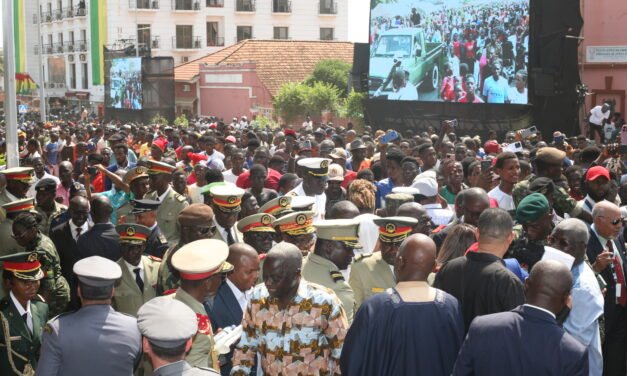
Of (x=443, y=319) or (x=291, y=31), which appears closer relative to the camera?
(x=443, y=319)

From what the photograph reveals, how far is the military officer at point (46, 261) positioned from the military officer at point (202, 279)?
2.13 meters

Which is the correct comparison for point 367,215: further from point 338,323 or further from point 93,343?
point 93,343

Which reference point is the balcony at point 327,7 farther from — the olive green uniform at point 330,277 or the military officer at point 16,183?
the olive green uniform at point 330,277

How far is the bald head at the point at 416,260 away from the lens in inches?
182

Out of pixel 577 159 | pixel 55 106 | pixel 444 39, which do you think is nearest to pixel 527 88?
pixel 444 39

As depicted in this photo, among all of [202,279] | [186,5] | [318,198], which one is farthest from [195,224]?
[186,5]

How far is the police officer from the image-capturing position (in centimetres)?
441

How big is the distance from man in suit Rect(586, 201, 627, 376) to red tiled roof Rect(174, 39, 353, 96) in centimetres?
3727

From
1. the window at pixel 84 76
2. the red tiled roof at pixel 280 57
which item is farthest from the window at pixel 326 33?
the window at pixel 84 76

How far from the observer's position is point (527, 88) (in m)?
21.5

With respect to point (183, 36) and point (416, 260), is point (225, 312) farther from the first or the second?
point (183, 36)

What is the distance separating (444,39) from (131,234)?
19.1 meters

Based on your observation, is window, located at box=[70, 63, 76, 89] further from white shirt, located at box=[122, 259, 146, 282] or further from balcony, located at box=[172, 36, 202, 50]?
white shirt, located at box=[122, 259, 146, 282]

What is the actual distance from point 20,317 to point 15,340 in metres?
0.16
